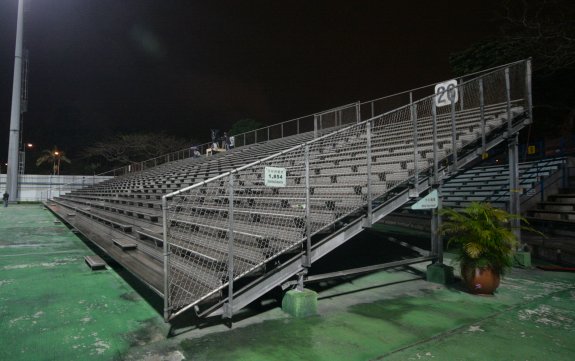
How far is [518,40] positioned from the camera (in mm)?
15320

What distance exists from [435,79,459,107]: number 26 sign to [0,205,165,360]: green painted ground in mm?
6001

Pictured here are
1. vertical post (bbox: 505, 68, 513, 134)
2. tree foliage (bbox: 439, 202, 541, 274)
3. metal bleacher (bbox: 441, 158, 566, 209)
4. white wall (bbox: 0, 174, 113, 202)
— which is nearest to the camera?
tree foliage (bbox: 439, 202, 541, 274)

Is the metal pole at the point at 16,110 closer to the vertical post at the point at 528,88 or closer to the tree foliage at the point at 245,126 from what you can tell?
the tree foliage at the point at 245,126

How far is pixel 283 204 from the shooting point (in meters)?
5.96

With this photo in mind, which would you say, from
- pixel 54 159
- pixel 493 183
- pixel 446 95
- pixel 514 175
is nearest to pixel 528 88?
pixel 446 95

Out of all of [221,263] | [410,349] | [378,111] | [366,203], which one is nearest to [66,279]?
[221,263]

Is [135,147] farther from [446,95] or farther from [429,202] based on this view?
[429,202]

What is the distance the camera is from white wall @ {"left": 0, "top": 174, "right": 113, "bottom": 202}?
3228cm

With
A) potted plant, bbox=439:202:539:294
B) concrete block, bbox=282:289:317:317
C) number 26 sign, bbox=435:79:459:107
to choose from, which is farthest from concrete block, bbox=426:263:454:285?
number 26 sign, bbox=435:79:459:107

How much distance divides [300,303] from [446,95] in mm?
6670

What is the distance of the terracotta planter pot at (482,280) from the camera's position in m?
5.24

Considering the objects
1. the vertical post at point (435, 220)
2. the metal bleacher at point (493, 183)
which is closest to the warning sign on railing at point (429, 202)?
the vertical post at point (435, 220)

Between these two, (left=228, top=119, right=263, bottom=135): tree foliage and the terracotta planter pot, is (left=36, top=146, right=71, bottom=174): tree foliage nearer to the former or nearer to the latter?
(left=228, top=119, right=263, bottom=135): tree foliage

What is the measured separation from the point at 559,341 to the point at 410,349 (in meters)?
1.65
